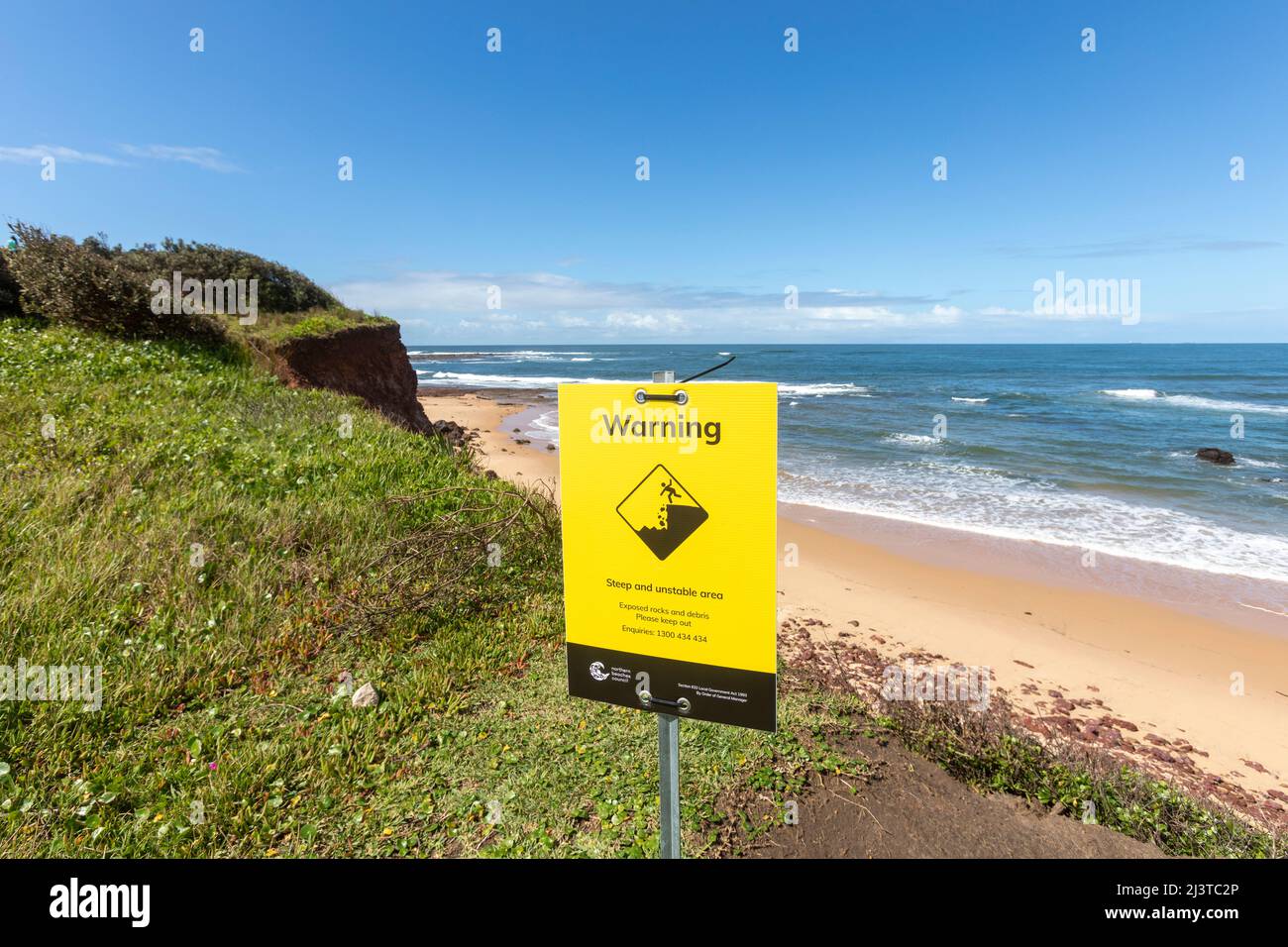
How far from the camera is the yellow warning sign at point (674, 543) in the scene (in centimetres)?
192

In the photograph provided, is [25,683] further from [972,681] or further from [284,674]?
[972,681]

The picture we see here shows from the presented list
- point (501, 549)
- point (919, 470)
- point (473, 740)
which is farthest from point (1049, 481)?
point (473, 740)

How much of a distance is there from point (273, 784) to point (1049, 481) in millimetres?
21620

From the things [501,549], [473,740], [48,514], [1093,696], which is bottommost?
[1093,696]

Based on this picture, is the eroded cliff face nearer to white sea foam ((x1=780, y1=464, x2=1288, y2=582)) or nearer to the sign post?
white sea foam ((x1=780, y1=464, x2=1288, y2=582))

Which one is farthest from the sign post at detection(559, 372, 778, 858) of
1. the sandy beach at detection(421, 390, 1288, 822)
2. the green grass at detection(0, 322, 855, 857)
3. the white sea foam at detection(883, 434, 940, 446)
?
the white sea foam at detection(883, 434, 940, 446)

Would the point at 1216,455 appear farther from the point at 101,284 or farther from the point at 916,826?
the point at 101,284

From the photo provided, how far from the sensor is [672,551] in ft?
6.69

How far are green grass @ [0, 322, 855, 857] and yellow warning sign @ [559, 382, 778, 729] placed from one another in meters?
1.72

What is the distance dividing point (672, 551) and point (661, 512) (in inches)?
5.6

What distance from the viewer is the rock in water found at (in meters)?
21.0

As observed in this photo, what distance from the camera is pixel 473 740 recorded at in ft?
13.4

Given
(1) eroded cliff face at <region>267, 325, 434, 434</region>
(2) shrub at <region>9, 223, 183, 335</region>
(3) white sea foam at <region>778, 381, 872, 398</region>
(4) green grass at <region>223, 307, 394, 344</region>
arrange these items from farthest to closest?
(3) white sea foam at <region>778, 381, 872, 398</region>
(1) eroded cliff face at <region>267, 325, 434, 434</region>
(4) green grass at <region>223, 307, 394, 344</region>
(2) shrub at <region>9, 223, 183, 335</region>

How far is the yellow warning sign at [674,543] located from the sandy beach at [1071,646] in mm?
4416
